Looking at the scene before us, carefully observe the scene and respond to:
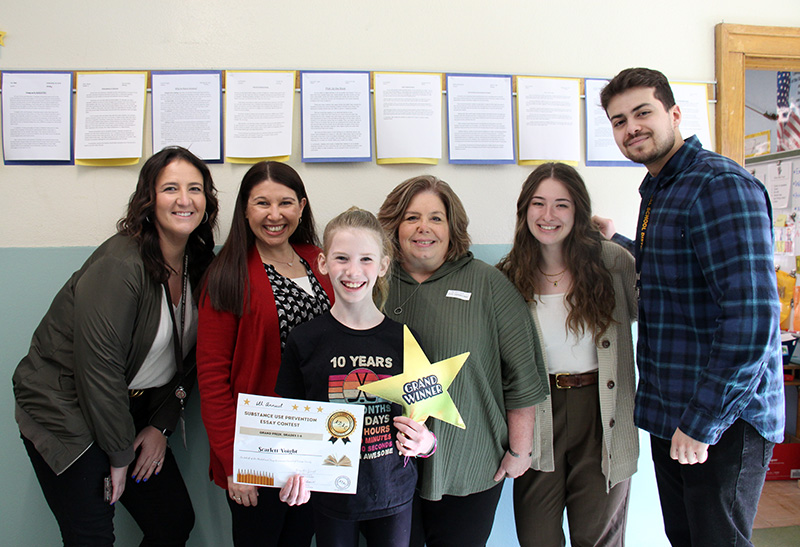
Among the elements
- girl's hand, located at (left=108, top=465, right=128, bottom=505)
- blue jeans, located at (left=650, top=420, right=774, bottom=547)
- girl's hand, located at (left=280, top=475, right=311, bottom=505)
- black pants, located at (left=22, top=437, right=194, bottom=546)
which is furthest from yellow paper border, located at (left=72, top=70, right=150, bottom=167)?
blue jeans, located at (left=650, top=420, right=774, bottom=547)

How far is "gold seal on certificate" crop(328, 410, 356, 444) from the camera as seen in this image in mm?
1091

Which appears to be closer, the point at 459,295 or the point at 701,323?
the point at 701,323

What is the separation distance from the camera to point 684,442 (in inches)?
47.4

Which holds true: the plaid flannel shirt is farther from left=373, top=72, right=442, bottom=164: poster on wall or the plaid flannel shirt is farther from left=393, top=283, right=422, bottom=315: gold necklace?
left=373, top=72, right=442, bottom=164: poster on wall

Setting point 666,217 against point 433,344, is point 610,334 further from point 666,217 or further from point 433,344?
point 433,344

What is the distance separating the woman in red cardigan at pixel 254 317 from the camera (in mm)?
1347

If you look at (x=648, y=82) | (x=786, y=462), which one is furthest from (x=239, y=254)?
(x=786, y=462)

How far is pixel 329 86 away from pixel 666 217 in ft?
4.40

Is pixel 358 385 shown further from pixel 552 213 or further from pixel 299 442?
pixel 552 213

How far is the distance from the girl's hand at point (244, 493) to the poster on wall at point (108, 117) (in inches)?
51.9

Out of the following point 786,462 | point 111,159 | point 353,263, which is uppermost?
point 111,159

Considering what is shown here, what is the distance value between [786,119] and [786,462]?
9.95 feet

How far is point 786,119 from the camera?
4.03 meters

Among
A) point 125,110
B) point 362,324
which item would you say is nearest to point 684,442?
point 362,324
